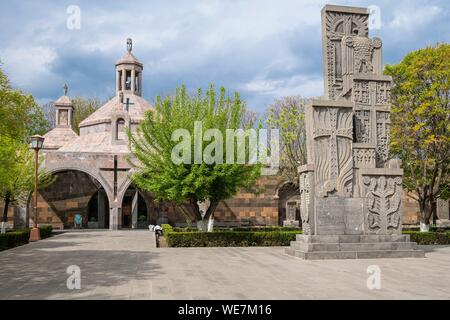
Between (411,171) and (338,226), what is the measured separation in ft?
35.9

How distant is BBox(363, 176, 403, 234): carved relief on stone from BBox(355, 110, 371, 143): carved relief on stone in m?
1.35

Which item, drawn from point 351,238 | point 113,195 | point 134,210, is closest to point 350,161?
point 351,238

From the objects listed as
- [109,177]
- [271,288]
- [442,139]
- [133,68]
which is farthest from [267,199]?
[271,288]

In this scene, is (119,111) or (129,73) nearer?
(119,111)

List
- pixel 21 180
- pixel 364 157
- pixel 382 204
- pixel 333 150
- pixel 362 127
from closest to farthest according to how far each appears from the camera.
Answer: pixel 333 150, pixel 382 204, pixel 364 157, pixel 362 127, pixel 21 180

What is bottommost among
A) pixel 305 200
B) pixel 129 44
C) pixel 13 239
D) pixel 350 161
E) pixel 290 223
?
pixel 290 223

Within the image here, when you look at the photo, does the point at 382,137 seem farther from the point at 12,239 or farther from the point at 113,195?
the point at 113,195

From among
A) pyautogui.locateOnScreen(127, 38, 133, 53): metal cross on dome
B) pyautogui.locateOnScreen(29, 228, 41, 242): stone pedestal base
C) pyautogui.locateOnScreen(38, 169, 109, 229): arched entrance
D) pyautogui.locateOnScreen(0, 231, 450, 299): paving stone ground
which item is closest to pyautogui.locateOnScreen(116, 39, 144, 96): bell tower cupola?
pyautogui.locateOnScreen(127, 38, 133, 53): metal cross on dome

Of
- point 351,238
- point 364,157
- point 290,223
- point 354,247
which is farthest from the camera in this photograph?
point 290,223

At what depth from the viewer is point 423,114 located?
20609 mm

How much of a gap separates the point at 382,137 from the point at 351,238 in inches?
144

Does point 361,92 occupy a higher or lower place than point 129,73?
lower

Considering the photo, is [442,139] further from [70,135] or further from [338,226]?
[70,135]

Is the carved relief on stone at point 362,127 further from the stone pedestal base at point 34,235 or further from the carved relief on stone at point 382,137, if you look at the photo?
the stone pedestal base at point 34,235
